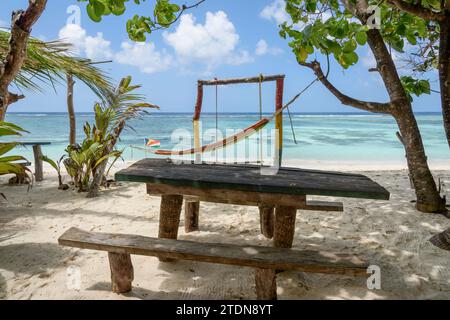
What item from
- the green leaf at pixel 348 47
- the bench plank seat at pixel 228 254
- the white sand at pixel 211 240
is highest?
the green leaf at pixel 348 47

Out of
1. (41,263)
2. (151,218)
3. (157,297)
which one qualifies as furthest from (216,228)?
(41,263)

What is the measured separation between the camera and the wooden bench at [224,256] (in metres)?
1.31

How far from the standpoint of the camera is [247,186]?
1.41 meters

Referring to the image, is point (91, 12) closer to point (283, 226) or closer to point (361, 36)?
point (361, 36)

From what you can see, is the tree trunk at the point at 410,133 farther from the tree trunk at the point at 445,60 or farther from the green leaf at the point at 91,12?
the green leaf at the point at 91,12

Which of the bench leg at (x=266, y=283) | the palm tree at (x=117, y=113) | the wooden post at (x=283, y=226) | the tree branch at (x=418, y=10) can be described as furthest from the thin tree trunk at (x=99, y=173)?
the tree branch at (x=418, y=10)

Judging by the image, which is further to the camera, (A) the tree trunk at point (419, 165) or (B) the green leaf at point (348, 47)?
(A) the tree trunk at point (419, 165)

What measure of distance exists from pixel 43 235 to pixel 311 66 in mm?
2623

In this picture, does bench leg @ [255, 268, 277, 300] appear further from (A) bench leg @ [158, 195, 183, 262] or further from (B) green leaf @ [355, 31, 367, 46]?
(B) green leaf @ [355, 31, 367, 46]

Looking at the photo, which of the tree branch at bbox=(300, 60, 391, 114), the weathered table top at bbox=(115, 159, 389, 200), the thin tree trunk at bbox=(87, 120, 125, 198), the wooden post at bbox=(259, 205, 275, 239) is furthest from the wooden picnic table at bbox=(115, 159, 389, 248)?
the thin tree trunk at bbox=(87, 120, 125, 198)

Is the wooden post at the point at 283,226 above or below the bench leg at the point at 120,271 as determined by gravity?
above

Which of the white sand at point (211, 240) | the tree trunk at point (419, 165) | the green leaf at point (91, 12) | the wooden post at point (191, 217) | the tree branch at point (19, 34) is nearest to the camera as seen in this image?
the green leaf at point (91, 12)

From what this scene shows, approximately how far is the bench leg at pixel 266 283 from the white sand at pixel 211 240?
0.15 metres
